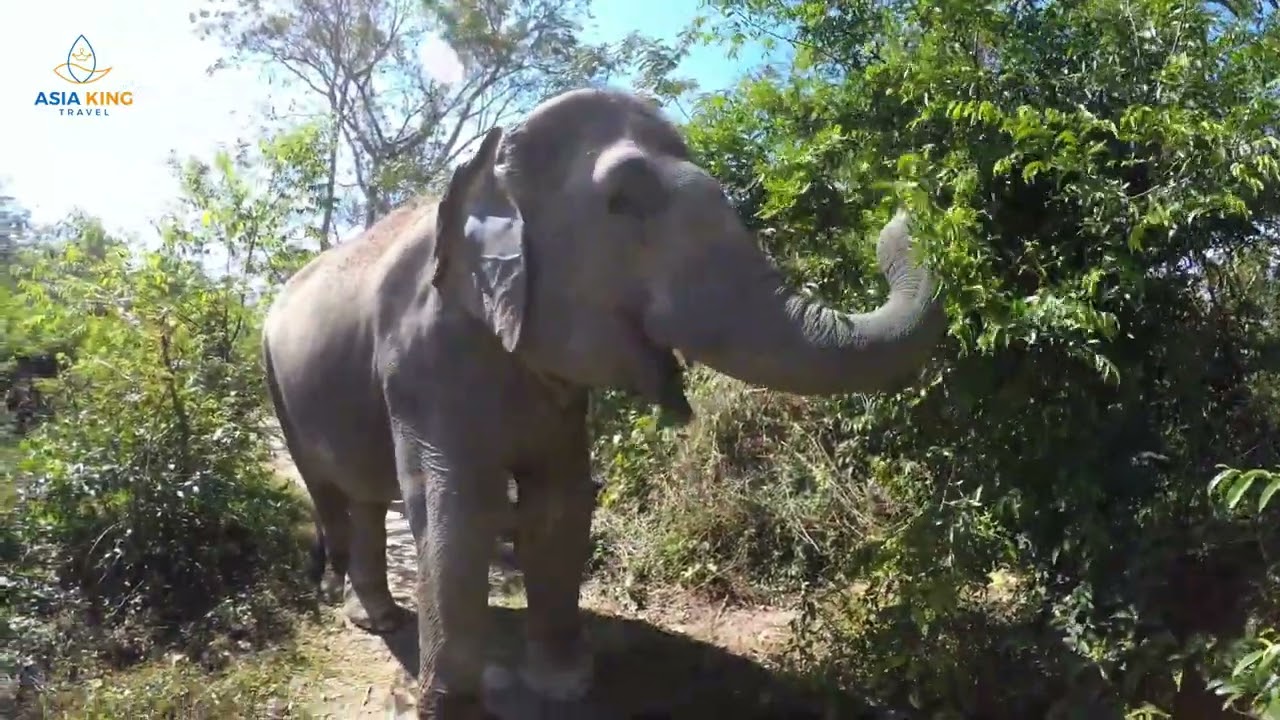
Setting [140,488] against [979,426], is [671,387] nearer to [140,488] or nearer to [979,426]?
[979,426]

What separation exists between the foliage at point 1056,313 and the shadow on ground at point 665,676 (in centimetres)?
26

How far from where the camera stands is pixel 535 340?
327 centimetres

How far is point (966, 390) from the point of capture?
11.9ft

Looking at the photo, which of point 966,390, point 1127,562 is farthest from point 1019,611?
point 966,390

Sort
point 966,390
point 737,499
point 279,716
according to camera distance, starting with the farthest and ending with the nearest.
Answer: point 737,499 < point 279,716 < point 966,390

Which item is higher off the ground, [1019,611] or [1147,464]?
[1147,464]

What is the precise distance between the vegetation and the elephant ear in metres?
1.19

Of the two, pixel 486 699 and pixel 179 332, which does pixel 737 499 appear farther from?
pixel 179 332

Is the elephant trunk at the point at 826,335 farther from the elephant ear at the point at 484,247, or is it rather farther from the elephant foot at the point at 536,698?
the elephant foot at the point at 536,698

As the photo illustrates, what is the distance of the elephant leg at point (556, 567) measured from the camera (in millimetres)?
4023

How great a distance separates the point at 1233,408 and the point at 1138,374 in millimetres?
447

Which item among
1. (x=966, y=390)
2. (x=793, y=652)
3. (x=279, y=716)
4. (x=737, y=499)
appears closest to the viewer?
(x=966, y=390)

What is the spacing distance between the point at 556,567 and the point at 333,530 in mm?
1840

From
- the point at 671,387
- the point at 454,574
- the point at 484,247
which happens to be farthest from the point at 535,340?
the point at 454,574
